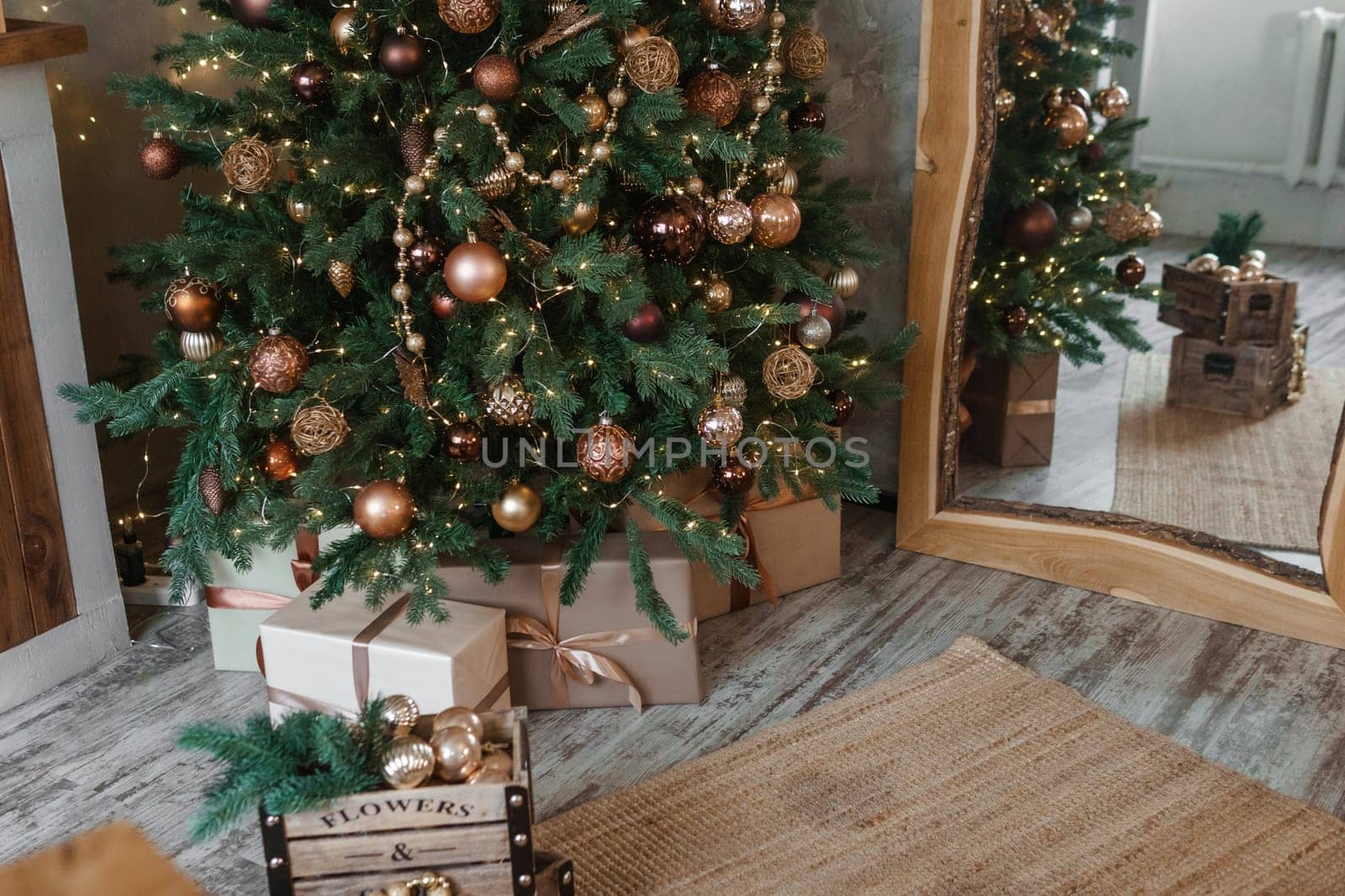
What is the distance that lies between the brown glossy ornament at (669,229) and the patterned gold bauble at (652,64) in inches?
6.6

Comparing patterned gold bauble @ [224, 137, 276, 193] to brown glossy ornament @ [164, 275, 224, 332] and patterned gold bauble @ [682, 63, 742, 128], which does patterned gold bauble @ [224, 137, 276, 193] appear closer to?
brown glossy ornament @ [164, 275, 224, 332]

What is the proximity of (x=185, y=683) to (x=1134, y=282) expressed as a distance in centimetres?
184

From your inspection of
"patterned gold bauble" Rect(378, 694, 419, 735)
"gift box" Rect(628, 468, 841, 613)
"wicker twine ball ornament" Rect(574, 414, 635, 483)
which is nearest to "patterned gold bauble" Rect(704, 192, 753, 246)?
"wicker twine ball ornament" Rect(574, 414, 635, 483)

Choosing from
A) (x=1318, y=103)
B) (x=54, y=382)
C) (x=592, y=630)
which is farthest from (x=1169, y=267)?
(x=54, y=382)

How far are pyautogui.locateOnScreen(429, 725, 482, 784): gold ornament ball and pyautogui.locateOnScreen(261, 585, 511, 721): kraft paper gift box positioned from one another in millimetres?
429

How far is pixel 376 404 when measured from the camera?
1965mm

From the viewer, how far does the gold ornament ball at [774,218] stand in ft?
6.48

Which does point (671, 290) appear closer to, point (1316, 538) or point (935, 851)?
point (935, 851)

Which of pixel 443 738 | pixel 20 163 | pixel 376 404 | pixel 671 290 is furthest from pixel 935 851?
pixel 20 163

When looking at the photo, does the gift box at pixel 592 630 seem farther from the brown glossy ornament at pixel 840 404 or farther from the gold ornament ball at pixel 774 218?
the gold ornament ball at pixel 774 218

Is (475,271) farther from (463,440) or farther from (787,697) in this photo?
(787,697)

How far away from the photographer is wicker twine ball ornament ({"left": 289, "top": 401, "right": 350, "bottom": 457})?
183cm

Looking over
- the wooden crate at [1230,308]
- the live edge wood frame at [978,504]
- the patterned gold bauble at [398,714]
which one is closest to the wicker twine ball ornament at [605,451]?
the patterned gold bauble at [398,714]

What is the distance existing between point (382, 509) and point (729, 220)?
67cm
